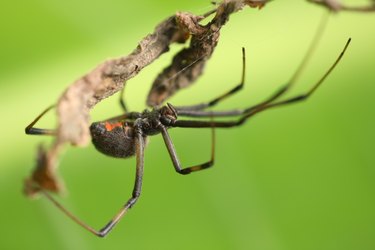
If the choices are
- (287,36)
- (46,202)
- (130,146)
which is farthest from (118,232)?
(287,36)

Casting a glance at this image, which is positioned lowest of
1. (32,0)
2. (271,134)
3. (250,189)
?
(250,189)

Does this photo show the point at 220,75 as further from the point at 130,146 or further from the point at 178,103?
the point at 130,146

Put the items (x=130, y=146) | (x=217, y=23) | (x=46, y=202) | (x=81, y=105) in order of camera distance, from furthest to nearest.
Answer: (x=46, y=202) < (x=130, y=146) < (x=217, y=23) < (x=81, y=105)

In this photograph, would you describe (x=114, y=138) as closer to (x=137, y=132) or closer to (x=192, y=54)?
(x=137, y=132)

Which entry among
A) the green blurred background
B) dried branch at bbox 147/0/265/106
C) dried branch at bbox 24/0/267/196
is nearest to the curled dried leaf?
dried branch at bbox 24/0/267/196

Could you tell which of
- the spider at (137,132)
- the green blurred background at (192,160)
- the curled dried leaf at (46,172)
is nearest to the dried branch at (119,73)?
Answer: the curled dried leaf at (46,172)

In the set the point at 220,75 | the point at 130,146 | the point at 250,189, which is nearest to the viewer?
the point at 130,146

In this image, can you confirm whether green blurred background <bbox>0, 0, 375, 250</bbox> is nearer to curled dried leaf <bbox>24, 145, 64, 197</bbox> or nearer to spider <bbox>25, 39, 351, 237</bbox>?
spider <bbox>25, 39, 351, 237</bbox>
